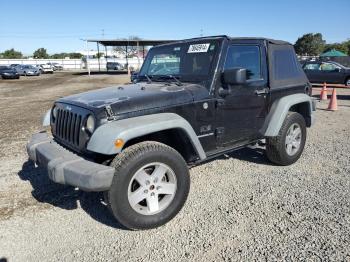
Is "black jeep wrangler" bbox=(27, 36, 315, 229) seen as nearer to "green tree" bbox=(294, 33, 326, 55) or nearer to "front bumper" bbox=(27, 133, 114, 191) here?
"front bumper" bbox=(27, 133, 114, 191)

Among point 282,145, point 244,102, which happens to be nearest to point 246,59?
point 244,102

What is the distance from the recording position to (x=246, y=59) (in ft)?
15.1

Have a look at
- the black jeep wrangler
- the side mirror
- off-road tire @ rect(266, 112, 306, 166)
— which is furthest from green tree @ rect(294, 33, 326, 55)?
the side mirror

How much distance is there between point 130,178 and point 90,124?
0.69 m

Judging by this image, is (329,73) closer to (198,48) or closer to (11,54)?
(198,48)

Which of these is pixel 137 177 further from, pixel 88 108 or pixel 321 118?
pixel 321 118

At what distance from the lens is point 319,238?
10.7 feet

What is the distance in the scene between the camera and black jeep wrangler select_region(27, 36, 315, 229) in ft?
10.7

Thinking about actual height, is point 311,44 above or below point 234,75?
above

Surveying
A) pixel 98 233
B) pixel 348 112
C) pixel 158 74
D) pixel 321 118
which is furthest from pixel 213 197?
pixel 348 112

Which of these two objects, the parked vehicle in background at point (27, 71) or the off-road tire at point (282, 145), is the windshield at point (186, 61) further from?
the parked vehicle in background at point (27, 71)

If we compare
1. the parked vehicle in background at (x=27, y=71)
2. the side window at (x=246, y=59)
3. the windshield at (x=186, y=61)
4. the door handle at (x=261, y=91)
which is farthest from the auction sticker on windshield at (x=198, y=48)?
the parked vehicle in background at (x=27, y=71)

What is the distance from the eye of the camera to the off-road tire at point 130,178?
126 inches

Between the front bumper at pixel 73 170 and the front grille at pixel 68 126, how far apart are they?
0.15 m
